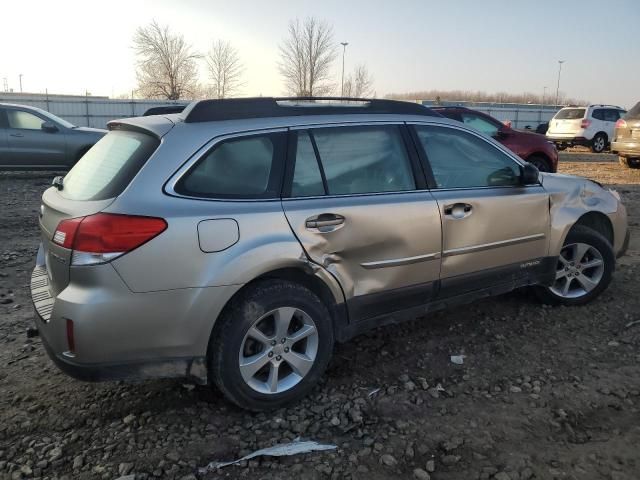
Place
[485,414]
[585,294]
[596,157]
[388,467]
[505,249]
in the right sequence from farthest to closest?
[596,157] < [585,294] < [505,249] < [485,414] < [388,467]

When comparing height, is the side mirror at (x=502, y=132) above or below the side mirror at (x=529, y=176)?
above

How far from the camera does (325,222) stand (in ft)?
9.89

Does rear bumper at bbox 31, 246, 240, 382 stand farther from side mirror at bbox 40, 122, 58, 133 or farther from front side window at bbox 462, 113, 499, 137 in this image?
side mirror at bbox 40, 122, 58, 133

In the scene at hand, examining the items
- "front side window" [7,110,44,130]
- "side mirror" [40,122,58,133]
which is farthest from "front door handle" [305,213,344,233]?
"front side window" [7,110,44,130]

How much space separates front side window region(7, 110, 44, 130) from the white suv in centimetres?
1688

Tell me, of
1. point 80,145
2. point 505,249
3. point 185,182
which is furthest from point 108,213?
point 80,145

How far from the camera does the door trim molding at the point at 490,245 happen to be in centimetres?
354

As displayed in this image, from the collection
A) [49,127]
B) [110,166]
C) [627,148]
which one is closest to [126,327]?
[110,166]

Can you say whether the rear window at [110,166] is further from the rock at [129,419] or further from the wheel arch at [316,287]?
the rock at [129,419]

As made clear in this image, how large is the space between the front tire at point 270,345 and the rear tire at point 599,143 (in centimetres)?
1982

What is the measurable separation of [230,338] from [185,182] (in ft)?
2.64

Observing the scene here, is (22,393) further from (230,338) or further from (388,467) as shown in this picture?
(388,467)

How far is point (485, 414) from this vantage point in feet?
9.72

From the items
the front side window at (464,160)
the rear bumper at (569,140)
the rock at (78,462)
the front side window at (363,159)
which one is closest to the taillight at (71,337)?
the rock at (78,462)
